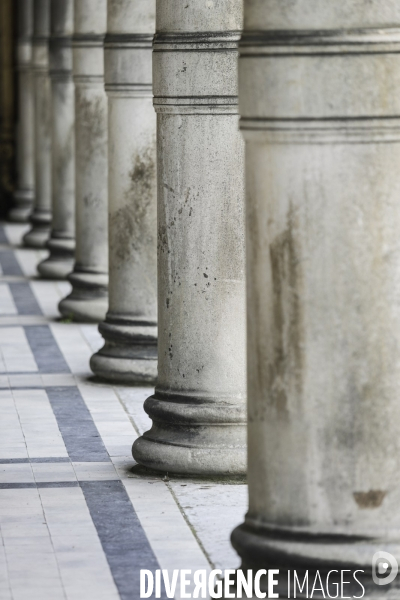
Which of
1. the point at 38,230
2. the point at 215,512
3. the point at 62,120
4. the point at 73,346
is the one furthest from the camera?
the point at 38,230

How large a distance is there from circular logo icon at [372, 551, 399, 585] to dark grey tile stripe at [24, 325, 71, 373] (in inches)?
237

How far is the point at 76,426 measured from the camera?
8289 millimetres

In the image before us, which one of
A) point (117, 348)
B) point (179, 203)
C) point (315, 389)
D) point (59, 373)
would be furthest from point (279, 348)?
point (59, 373)

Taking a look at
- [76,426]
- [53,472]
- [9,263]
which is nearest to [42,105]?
[9,263]

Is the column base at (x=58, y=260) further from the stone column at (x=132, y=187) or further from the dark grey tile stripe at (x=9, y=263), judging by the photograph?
Answer: the stone column at (x=132, y=187)

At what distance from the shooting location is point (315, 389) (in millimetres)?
4387

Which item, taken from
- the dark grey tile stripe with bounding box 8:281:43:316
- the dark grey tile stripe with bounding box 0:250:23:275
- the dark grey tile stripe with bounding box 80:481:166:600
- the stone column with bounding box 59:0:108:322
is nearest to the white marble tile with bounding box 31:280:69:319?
the dark grey tile stripe with bounding box 8:281:43:316

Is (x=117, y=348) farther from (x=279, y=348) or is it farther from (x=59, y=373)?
(x=279, y=348)

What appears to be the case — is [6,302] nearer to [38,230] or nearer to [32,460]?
[38,230]

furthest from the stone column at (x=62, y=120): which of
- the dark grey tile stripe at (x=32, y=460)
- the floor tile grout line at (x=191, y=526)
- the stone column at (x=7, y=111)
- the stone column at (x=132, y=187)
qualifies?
the stone column at (x=7, y=111)

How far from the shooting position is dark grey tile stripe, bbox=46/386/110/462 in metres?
7.57

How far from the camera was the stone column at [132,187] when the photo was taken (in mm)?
9180

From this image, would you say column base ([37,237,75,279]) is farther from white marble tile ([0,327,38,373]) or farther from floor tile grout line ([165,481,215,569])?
floor tile grout line ([165,481,215,569])

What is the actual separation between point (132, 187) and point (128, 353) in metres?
1.17
